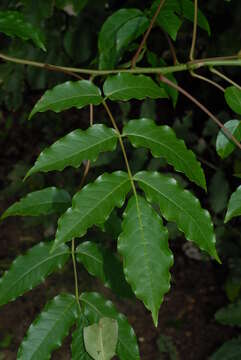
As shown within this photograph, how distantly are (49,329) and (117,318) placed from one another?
17 cm

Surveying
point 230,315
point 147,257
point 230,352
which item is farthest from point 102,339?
point 230,315

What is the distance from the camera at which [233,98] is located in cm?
141

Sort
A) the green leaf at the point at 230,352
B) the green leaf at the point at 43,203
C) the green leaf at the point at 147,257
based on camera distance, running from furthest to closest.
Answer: the green leaf at the point at 230,352
the green leaf at the point at 43,203
the green leaf at the point at 147,257

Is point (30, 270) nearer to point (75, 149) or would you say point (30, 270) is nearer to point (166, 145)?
point (75, 149)

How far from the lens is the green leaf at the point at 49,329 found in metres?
1.25

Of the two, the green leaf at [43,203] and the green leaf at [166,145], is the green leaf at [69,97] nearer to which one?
the green leaf at [166,145]

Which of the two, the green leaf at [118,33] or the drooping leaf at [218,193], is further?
the drooping leaf at [218,193]

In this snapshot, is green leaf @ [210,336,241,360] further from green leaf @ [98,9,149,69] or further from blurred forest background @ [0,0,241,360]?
green leaf @ [98,9,149,69]

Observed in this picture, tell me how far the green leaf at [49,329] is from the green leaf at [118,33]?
822mm

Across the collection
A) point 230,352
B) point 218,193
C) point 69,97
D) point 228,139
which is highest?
point 69,97

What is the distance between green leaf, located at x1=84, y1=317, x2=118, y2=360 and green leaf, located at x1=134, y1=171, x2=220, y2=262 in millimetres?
291

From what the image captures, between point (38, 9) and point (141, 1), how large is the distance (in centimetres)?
53

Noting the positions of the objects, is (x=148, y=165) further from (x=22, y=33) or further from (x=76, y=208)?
(x=76, y=208)

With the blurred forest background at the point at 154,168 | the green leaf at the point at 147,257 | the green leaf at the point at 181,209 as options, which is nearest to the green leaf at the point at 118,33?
the blurred forest background at the point at 154,168
